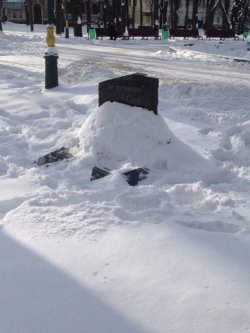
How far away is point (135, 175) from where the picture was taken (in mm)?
4742

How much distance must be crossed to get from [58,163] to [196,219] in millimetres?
2136

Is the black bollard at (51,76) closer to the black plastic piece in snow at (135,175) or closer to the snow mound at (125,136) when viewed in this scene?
the snow mound at (125,136)

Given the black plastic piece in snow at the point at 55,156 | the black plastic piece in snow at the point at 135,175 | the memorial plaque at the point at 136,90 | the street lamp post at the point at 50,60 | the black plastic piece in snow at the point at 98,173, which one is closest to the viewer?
the black plastic piece in snow at the point at 135,175

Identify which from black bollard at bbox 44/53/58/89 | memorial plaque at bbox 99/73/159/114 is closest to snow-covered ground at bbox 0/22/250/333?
memorial plaque at bbox 99/73/159/114

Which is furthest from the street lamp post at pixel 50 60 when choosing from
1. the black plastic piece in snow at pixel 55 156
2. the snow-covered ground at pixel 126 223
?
the black plastic piece in snow at pixel 55 156

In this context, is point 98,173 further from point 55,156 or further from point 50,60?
point 50,60

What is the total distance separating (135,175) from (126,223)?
1.10 metres

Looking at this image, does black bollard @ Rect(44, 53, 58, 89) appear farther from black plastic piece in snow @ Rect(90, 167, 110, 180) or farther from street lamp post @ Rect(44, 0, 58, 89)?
black plastic piece in snow @ Rect(90, 167, 110, 180)

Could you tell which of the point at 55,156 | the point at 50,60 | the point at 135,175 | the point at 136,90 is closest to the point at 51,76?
the point at 50,60

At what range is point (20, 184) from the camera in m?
4.63

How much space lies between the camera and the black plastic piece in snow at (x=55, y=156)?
5346mm

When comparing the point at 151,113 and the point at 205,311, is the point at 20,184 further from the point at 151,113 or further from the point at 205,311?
the point at 205,311

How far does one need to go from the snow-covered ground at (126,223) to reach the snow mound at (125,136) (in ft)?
0.05

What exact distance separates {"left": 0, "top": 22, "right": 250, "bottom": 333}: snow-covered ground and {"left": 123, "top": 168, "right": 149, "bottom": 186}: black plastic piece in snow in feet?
0.23
